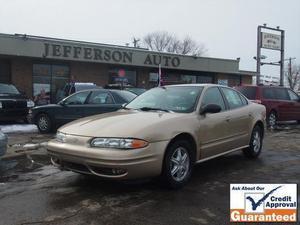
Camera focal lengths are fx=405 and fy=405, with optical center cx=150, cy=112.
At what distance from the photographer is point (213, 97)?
682 centimetres

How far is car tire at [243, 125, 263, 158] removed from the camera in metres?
7.90

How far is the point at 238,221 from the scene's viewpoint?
14.3 ft

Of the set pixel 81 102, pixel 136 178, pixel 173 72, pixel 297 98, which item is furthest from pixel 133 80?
pixel 136 178

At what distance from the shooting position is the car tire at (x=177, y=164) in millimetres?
5379

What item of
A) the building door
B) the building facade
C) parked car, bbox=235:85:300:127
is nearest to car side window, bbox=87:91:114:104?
parked car, bbox=235:85:300:127

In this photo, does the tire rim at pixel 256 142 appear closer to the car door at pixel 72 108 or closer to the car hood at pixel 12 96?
the car door at pixel 72 108

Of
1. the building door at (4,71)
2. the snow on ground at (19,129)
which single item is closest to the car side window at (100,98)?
the snow on ground at (19,129)

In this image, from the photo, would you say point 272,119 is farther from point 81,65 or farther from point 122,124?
point 81,65

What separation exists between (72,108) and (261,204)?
28.0 feet

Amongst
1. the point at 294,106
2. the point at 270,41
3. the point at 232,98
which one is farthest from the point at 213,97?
the point at 270,41

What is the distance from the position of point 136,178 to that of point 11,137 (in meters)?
7.15

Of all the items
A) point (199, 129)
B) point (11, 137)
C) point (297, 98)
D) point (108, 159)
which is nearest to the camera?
point (108, 159)

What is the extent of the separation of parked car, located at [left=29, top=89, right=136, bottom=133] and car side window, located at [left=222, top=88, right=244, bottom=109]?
15.3 ft

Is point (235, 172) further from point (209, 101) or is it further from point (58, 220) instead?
point (58, 220)
